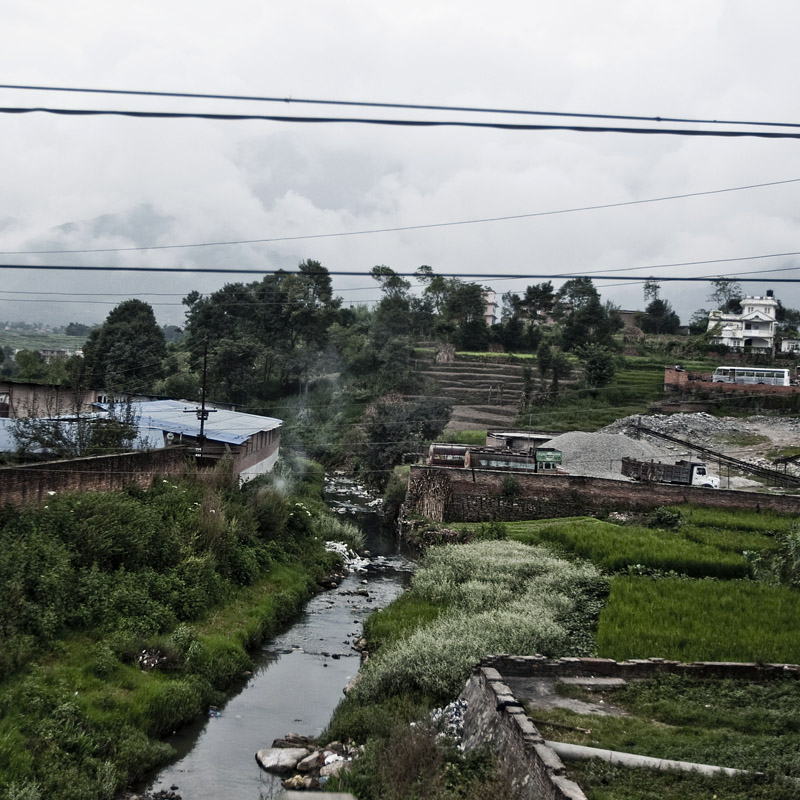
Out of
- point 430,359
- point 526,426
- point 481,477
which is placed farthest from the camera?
point 430,359

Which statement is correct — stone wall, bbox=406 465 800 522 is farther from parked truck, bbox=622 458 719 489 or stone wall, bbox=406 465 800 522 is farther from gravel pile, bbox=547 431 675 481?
gravel pile, bbox=547 431 675 481

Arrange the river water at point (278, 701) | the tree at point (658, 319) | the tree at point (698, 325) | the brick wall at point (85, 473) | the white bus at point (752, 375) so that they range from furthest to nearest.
Result: the tree at point (658, 319), the tree at point (698, 325), the white bus at point (752, 375), the brick wall at point (85, 473), the river water at point (278, 701)

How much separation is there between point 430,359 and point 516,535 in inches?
1433

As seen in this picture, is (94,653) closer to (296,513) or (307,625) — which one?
(307,625)

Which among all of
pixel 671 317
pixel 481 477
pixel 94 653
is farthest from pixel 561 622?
pixel 671 317

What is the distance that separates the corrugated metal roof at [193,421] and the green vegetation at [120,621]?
224 inches

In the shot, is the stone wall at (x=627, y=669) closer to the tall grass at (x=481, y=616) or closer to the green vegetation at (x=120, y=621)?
the tall grass at (x=481, y=616)

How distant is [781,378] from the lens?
52.9m

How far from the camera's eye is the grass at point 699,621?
1391cm

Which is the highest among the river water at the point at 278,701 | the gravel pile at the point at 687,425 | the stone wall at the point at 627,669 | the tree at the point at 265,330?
the tree at the point at 265,330

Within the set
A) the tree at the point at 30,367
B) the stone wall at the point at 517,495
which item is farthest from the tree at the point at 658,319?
the tree at the point at 30,367

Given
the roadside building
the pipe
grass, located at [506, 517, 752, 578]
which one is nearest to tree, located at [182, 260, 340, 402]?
the roadside building

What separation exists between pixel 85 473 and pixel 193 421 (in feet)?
38.8

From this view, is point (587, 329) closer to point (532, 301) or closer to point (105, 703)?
point (532, 301)
